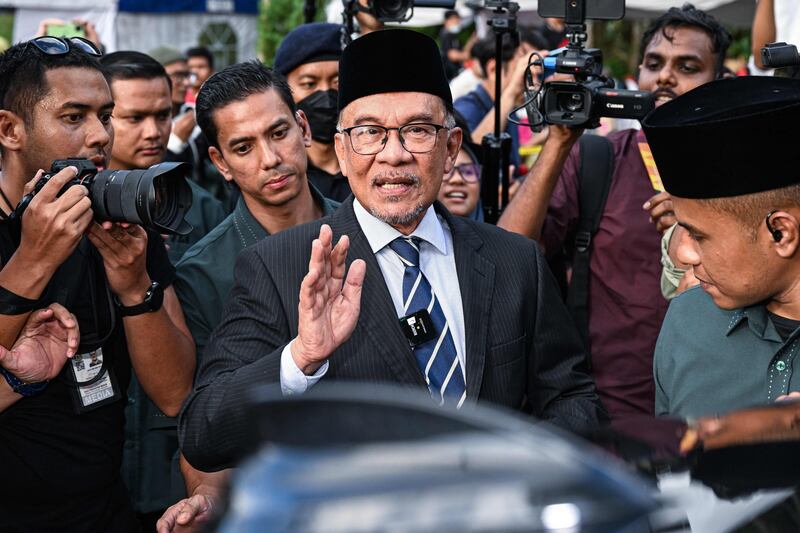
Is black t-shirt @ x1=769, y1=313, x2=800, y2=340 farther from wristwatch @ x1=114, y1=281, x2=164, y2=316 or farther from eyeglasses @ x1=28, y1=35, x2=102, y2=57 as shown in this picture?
eyeglasses @ x1=28, y1=35, x2=102, y2=57

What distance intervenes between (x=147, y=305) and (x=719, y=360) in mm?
1596

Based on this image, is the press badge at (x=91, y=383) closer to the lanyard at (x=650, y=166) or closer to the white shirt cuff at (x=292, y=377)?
the white shirt cuff at (x=292, y=377)

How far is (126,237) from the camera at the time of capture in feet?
9.27

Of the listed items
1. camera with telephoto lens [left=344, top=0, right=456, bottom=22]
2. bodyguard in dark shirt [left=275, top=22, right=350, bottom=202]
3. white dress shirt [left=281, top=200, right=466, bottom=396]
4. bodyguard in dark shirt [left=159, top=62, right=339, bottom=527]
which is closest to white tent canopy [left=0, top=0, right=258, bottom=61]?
bodyguard in dark shirt [left=275, top=22, right=350, bottom=202]

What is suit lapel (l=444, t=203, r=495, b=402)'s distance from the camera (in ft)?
8.32

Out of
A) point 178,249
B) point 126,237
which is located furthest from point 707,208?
point 178,249

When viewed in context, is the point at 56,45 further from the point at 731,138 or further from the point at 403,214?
the point at 731,138

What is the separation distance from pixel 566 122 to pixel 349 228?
1.16m

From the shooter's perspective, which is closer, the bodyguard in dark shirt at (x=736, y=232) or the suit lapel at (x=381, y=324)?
the bodyguard in dark shirt at (x=736, y=232)

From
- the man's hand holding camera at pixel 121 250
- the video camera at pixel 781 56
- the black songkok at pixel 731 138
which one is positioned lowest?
the man's hand holding camera at pixel 121 250

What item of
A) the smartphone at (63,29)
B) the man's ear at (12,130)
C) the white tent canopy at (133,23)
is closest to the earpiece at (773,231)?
the man's ear at (12,130)

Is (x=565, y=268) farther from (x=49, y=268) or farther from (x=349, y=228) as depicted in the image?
(x=49, y=268)

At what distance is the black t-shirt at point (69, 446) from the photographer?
2.73 metres

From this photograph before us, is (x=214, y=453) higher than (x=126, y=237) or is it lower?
lower
